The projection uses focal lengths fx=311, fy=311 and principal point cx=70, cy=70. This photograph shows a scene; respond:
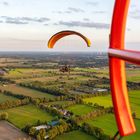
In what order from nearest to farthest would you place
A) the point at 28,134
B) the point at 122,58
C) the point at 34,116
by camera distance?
the point at 122,58 → the point at 28,134 → the point at 34,116

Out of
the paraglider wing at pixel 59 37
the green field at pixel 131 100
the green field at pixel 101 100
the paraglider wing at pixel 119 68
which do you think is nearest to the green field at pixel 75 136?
the green field at pixel 131 100

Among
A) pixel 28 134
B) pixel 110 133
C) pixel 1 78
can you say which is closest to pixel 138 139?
pixel 110 133

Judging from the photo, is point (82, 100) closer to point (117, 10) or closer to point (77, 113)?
point (77, 113)

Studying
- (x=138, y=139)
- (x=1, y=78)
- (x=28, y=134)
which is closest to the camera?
(x=138, y=139)

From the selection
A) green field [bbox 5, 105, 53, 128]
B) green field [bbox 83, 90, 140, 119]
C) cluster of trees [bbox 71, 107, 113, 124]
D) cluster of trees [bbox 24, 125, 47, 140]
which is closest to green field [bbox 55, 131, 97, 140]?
cluster of trees [bbox 24, 125, 47, 140]

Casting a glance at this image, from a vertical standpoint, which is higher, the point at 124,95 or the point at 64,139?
the point at 124,95

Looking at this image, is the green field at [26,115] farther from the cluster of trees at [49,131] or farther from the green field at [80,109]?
the cluster of trees at [49,131]
